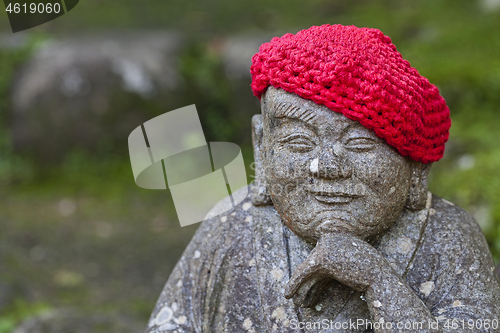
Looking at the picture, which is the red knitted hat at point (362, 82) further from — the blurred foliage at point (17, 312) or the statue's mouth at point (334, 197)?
the blurred foliage at point (17, 312)

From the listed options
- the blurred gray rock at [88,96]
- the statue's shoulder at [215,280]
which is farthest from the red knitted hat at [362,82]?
the blurred gray rock at [88,96]

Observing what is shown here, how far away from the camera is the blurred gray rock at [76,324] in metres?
3.79

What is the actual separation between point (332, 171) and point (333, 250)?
0.85ft

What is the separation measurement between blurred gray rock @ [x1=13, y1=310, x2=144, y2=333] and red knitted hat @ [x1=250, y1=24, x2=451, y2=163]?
2605 millimetres

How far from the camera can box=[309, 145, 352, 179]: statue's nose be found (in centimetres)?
182

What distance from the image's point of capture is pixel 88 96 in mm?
6340

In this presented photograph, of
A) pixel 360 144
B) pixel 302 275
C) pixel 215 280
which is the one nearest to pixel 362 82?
pixel 360 144

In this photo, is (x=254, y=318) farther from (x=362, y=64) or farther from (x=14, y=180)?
(x=14, y=180)

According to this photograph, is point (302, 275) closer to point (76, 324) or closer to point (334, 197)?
point (334, 197)

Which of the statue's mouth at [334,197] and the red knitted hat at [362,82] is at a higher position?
the red knitted hat at [362,82]

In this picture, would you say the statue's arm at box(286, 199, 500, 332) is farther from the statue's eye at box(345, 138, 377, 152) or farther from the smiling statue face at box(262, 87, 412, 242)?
the statue's eye at box(345, 138, 377, 152)

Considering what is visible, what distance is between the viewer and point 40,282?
473 cm

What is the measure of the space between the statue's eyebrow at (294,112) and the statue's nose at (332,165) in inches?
4.7

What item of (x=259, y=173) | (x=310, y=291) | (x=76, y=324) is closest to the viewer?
(x=310, y=291)
